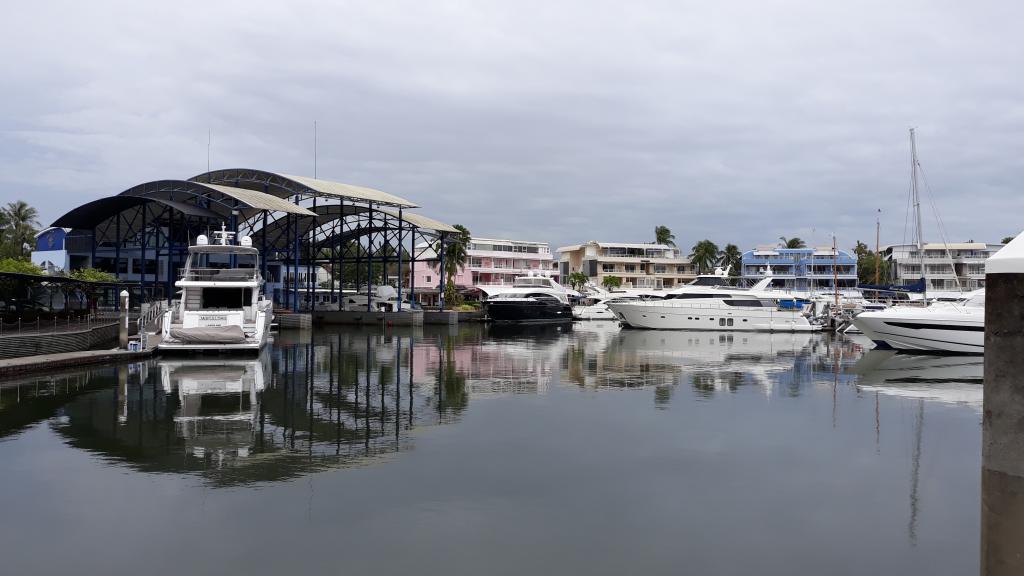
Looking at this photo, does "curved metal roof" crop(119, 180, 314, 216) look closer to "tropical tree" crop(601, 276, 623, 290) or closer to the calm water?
the calm water

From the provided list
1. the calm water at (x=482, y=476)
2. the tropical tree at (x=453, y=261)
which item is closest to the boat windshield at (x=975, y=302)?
the calm water at (x=482, y=476)

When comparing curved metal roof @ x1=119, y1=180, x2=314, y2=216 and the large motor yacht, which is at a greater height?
curved metal roof @ x1=119, y1=180, x2=314, y2=216

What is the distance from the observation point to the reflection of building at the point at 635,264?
3890 inches

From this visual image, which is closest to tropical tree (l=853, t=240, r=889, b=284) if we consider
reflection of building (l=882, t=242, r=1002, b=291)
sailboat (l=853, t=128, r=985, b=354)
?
reflection of building (l=882, t=242, r=1002, b=291)

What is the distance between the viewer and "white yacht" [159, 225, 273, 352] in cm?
2762

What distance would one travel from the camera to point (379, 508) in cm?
974

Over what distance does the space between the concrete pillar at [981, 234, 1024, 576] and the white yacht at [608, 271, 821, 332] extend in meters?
45.1

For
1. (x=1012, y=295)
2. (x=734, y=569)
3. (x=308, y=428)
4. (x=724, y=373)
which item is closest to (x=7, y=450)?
(x=308, y=428)

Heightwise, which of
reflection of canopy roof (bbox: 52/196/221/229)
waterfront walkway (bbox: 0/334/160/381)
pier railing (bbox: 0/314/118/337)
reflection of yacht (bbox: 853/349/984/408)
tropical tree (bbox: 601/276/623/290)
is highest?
reflection of canopy roof (bbox: 52/196/221/229)

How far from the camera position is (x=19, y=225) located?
80188 mm

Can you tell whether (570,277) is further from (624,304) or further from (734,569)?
(734,569)

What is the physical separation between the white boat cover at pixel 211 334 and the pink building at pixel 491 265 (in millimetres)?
59352

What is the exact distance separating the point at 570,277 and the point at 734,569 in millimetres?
90906

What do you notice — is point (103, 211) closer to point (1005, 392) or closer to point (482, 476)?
point (482, 476)
